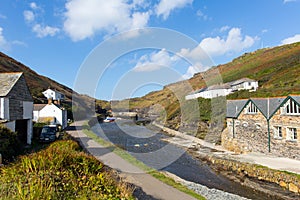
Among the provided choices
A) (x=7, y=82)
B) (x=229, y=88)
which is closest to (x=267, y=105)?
(x=7, y=82)

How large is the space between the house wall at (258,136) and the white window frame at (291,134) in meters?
0.27

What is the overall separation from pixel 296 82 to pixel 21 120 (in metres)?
49.7

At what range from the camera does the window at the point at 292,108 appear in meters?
20.8

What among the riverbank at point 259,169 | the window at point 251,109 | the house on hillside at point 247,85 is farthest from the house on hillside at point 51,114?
the house on hillside at point 247,85

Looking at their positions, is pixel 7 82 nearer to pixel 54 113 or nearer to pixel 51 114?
pixel 54 113

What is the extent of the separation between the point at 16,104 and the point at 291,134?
2370 centimetres

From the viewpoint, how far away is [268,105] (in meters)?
25.2

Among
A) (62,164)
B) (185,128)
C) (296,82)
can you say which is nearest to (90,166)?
(62,164)

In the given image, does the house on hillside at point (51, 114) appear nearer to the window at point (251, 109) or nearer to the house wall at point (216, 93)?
the window at point (251, 109)

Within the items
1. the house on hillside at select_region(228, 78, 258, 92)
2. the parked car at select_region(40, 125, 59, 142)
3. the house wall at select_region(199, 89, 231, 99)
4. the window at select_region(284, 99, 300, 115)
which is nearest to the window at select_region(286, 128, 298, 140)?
the window at select_region(284, 99, 300, 115)

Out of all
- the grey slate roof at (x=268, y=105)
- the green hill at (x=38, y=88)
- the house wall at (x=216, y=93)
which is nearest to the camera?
the grey slate roof at (x=268, y=105)

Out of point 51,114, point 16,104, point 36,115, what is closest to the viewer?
point 16,104

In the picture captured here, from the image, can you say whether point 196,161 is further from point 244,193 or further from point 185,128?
point 185,128

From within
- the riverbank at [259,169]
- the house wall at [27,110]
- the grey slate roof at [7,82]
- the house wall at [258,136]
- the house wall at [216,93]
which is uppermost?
the house wall at [216,93]
